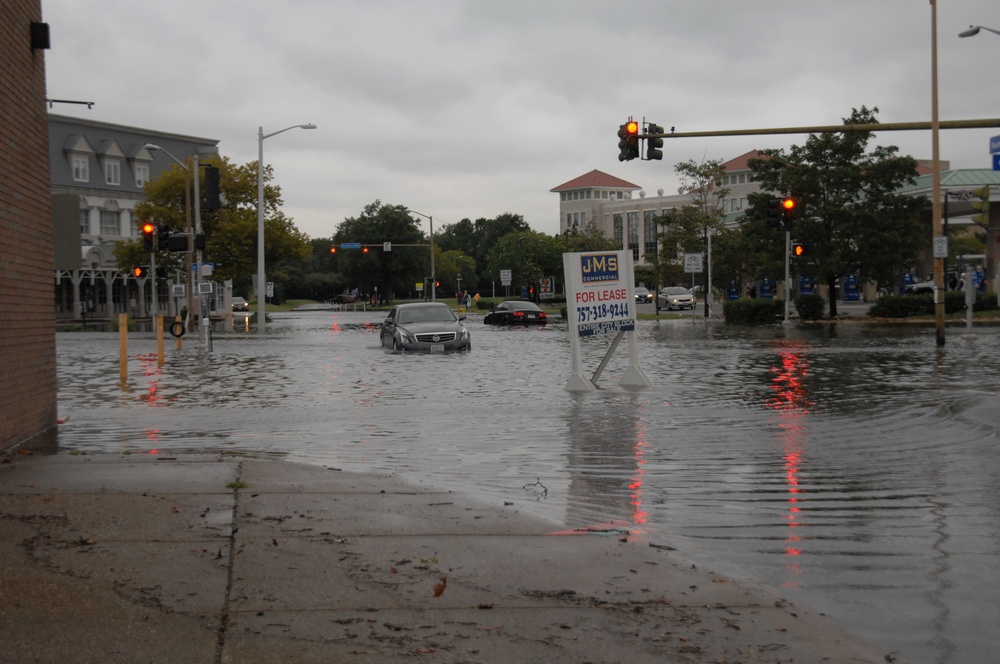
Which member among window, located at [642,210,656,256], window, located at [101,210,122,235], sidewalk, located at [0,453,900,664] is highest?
window, located at [642,210,656,256]

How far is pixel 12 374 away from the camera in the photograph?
10383 millimetres

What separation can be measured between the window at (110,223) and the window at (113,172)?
2074 mm

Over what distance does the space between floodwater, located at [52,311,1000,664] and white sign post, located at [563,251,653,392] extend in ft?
2.26

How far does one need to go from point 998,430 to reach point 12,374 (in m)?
10.4

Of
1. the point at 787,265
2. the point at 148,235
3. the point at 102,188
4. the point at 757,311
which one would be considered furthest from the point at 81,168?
the point at 787,265

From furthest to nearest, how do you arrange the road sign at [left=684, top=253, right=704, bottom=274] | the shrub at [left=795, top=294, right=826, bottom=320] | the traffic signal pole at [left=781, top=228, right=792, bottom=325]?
the road sign at [left=684, top=253, right=704, bottom=274] < the shrub at [left=795, top=294, right=826, bottom=320] < the traffic signal pole at [left=781, top=228, right=792, bottom=325]

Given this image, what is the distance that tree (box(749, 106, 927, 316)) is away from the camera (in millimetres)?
43750

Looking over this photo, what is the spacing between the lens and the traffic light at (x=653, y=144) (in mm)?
23906

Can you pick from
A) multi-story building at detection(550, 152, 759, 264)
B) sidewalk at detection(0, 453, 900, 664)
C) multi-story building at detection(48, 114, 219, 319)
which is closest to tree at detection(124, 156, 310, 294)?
multi-story building at detection(48, 114, 219, 319)

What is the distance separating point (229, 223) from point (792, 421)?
158 ft

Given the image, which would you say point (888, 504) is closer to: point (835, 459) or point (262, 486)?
point (835, 459)

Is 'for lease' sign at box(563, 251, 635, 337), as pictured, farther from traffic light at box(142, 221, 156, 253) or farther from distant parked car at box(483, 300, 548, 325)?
distant parked car at box(483, 300, 548, 325)

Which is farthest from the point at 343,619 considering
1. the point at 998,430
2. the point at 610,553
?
the point at 998,430

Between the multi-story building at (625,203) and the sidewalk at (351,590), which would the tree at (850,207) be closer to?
the sidewalk at (351,590)
